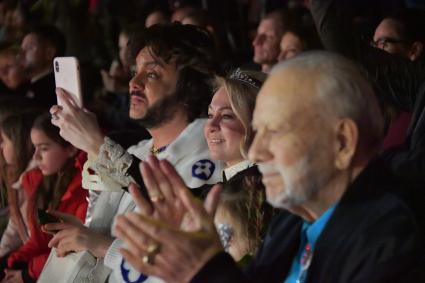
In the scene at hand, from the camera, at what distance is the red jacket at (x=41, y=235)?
365cm

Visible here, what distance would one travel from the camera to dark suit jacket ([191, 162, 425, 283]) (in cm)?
163

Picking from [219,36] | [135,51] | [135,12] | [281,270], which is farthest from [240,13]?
[281,270]

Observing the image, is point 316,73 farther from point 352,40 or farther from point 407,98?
point 352,40

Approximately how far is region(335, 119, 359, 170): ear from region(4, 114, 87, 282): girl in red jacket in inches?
84.0

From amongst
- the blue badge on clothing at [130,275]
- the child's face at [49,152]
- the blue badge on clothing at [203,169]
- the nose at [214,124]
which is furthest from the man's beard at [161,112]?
the child's face at [49,152]

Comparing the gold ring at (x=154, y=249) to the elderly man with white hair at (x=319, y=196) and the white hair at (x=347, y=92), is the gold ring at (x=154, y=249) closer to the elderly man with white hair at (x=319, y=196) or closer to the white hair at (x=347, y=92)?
the elderly man with white hair at (x=319, y=196)

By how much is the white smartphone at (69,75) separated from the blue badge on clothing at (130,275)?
59cm

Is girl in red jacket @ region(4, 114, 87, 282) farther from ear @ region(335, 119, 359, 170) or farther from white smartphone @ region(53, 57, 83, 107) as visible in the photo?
ear @ region(335, 119, 359, 170)

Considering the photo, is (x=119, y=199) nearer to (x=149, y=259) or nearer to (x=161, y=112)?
(x=161, y=112)

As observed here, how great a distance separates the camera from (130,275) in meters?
2.68

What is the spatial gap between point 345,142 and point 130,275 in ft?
3.91

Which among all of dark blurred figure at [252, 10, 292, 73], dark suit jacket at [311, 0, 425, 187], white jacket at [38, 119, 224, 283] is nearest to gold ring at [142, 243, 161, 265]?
dark suit jacket at [311, 0, 425, 187]

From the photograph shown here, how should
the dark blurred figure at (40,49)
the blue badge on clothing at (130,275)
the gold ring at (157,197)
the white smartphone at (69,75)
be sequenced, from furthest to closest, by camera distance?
1. the dark blurred figure at (40,49)
2. the white smartphone at (69,75)
3. the blue badge on clothing at (130,275)
4. the gold ring at (157,197)

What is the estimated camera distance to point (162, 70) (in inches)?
123
